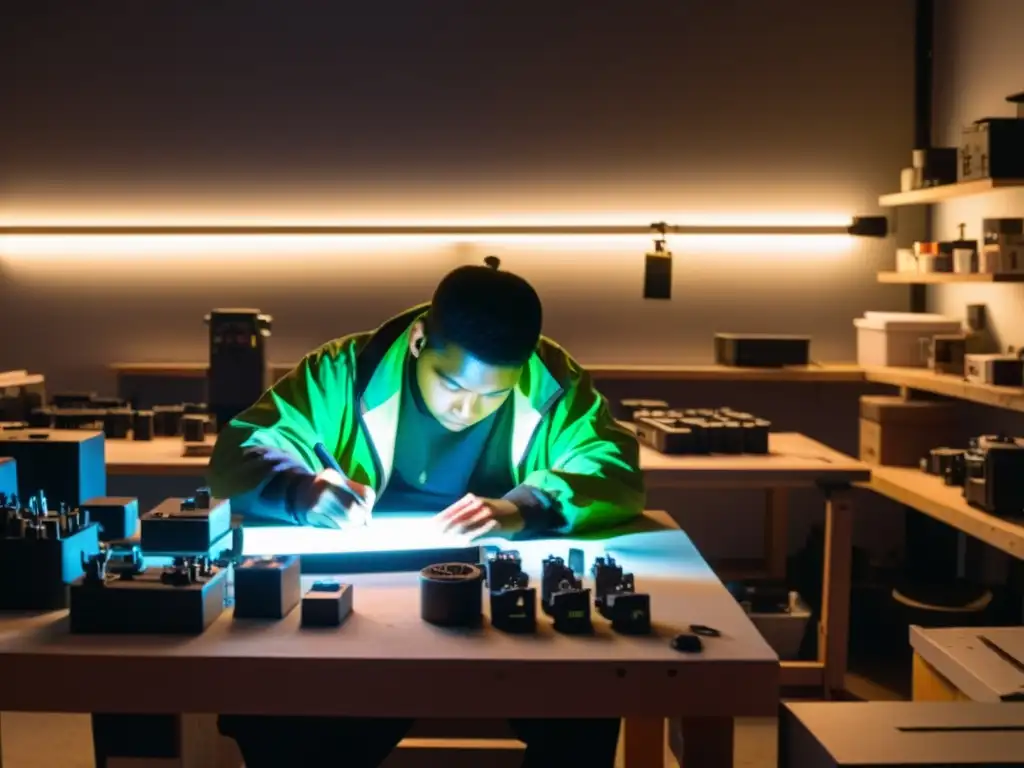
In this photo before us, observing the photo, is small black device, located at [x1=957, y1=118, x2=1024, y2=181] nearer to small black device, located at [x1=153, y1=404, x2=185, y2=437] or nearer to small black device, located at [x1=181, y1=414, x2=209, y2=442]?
small black device, located at [x1=181, y1=414, x2=209, y2=442]

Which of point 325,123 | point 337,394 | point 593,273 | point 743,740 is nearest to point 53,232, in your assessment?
point 325,123

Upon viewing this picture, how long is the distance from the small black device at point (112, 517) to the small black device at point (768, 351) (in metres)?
2.56

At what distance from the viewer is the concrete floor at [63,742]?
2.75 m

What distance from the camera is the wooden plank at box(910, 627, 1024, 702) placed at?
1596 millimetres

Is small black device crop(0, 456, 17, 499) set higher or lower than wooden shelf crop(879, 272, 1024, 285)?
lower

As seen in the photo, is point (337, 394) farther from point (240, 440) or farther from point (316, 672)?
point (316, 672)

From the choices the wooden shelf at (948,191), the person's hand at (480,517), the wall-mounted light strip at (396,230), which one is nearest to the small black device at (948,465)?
the wooden shelf at (948,191)

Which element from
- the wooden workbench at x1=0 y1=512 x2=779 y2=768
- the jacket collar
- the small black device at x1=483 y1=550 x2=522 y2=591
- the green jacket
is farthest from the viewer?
the jacket collar

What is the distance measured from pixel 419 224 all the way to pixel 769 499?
1595 millimetres

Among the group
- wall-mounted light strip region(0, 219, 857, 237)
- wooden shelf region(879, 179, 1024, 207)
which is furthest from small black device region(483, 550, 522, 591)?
wall-mounted light strip region(0, 219, 857, 237)

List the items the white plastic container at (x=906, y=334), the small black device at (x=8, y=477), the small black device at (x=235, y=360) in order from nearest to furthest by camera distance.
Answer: the small black device at (x=8, y=477)
the small black device at (x=235, y=360)
the white plastic container at (x=906, y=334)

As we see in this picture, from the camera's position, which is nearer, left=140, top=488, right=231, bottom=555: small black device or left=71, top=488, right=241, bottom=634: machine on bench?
left=71, top=488, right=241, bottom=634: machine on bench

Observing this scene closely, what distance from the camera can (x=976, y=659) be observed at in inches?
67.4

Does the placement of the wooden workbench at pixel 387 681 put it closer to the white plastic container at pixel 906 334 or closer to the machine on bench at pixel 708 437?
the machine on bench at pixel 708 437
